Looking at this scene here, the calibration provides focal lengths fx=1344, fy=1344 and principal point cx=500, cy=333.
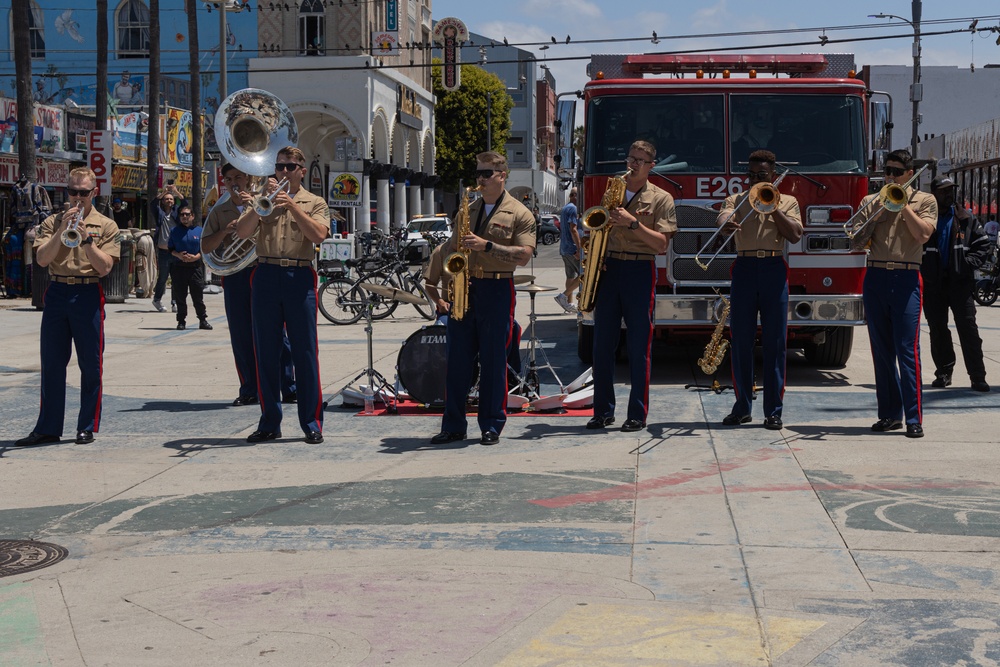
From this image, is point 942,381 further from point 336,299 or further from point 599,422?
point 336,299

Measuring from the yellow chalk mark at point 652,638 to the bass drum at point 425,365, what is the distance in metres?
5.24

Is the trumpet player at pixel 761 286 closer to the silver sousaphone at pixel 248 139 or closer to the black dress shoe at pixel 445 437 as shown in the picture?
the black dress shoe at pixel 445 437

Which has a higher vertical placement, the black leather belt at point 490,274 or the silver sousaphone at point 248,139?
the silver sousaphone at point 248,139

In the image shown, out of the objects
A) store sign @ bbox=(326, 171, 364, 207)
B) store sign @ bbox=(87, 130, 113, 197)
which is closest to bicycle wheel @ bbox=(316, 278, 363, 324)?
store sign @ bbox=(87, 130, 113, 197)

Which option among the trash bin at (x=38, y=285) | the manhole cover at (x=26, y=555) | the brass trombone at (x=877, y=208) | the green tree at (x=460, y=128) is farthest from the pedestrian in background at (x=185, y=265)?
the green tree at (x=460, y=128)

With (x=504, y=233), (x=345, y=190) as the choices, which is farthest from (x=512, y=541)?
(x=345, y=190)

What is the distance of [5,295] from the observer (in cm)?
2389

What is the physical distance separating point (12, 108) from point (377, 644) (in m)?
23.9

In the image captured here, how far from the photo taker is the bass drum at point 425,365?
10.4 meters

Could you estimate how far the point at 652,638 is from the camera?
16.3ft

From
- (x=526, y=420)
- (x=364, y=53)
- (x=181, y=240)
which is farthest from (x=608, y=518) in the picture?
(x=364, y=53)

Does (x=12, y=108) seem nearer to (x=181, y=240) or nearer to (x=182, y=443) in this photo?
(x=181, y=240)

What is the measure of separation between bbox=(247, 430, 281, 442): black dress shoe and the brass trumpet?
1.78 meters

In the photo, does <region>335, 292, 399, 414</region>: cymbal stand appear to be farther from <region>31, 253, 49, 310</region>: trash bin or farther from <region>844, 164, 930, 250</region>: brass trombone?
<region>31, 253, 49, 310</region>: trash bin
